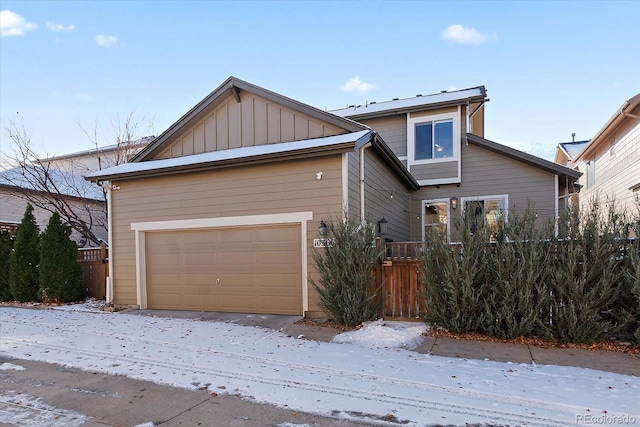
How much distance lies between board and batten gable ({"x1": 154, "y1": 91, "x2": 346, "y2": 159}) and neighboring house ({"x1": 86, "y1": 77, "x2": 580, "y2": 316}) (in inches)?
1.0

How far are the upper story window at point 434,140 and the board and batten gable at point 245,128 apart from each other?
4613 mm

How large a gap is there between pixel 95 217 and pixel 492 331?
15.9 metres

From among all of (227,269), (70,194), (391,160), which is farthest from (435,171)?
(70,194)

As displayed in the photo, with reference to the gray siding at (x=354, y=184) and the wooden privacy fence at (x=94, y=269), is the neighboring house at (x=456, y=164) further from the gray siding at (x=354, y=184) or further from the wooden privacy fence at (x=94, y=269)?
the wooden privacy fence at (x=94, y=269)

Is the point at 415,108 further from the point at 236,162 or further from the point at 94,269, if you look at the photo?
the point at 94,269

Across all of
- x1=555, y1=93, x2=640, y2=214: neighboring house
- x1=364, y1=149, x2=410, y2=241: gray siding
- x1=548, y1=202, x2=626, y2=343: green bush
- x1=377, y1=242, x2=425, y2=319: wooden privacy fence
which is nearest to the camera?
x1=548, y1=202, x2=626, y2=343: green bush

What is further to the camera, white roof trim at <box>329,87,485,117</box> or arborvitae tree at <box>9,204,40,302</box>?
white roof trim at <box>329,87,485,117</box>

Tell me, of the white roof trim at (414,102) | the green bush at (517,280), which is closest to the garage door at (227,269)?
the green bush at (517,280)

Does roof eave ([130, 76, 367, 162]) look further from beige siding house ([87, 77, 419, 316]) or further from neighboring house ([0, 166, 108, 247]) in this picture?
neighboring house ([0, 166, 108, 247])

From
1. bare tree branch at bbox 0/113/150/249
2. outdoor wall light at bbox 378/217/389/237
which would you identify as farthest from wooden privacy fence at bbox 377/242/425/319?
bare tree branch at bbox 0/113/150/249

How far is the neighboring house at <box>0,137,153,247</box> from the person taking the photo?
1381cm

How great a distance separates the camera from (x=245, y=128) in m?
8.81

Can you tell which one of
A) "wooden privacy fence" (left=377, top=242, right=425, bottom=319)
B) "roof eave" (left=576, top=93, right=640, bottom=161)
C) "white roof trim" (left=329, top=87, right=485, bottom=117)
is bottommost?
"wooden privacy fence" (left=377, top=242, right=425, bottom=319)

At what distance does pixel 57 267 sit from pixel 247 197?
591 cm
